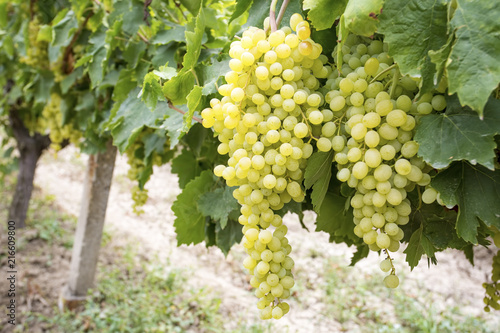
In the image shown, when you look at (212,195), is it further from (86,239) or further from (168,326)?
(168,326)

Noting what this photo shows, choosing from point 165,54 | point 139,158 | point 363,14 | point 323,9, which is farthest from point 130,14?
point 363,14

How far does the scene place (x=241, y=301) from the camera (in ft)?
12.0

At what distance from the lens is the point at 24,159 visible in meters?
4.07

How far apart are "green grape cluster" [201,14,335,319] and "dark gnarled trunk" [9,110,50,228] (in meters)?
3.97

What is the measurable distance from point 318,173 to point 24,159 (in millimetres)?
4370

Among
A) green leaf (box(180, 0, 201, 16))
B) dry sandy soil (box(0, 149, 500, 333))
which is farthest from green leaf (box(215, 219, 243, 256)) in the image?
dry sandy soil (box(0, 149, 500, 333))

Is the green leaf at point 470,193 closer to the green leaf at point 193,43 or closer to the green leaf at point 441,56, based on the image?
the green leaf at point 441,56

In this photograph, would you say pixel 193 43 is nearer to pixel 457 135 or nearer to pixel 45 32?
pixel 457 135

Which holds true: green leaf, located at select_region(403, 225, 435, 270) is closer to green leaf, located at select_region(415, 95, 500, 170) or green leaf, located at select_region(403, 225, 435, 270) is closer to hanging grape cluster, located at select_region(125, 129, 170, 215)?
green leaf, located at select_region(415, 95, 500, 170)

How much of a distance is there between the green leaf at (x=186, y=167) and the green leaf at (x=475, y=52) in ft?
3.27

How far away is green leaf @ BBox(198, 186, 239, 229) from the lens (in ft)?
3.19

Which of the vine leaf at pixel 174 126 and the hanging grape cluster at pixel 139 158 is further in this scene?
the hanging grape cluster at pixel 139 158

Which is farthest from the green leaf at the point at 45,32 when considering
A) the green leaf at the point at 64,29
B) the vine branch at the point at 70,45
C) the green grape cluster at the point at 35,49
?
the green grape cluster at the point at 35,49

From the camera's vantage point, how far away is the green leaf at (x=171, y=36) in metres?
1.16
